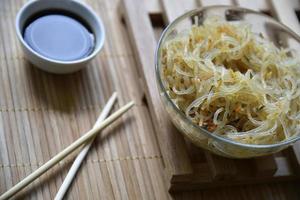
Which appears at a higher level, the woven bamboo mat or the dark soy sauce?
the dark soy sauce

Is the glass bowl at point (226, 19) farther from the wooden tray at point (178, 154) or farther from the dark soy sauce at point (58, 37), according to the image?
the dark soy sauce at point (58, 37)

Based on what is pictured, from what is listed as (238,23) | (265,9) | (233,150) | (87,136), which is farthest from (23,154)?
(265,9)

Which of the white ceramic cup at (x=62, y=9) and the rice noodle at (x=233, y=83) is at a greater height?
the white ceramic cup at (x=62, y=9)

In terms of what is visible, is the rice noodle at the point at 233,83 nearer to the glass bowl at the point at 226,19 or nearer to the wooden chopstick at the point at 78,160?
the glass bowl at the point at 226,19

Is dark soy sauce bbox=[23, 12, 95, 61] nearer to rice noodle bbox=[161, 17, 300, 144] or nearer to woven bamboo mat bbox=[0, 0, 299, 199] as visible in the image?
woven bamboo mat bbox=[0, 0, 299, 199]

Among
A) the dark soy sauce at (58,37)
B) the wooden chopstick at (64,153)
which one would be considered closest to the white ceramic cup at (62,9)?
the dark soy sauce at (58,37)

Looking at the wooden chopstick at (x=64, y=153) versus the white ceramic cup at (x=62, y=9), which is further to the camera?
the white ceramic cup at (x=62, y=9)

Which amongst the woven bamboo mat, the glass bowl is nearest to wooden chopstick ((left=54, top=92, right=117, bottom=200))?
the woven bamboo mat
